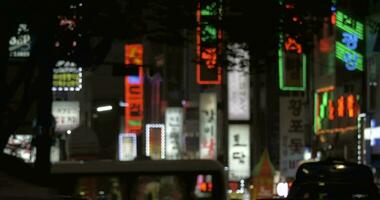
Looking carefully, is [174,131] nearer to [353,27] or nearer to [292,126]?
[353,27]

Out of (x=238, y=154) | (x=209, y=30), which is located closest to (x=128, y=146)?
(x=238, y=154)

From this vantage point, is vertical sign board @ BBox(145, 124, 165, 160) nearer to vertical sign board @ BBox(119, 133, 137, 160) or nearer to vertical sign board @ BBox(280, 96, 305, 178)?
vertical sign board @ BBox(119, 133, 137, 160)

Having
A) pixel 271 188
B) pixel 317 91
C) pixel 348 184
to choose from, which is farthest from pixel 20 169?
pixel 317 91

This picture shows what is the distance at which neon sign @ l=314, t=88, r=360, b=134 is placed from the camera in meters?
43.1

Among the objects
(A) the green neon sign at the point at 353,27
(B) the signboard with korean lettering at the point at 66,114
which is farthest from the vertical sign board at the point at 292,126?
(B) the signboard with korean lettering at the point at 66,114

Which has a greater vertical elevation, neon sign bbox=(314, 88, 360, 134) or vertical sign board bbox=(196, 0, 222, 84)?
vertical sign board bbox=(196, 0, 222, 84)

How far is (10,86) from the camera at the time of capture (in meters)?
18.5

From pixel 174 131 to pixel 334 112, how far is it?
13613 millimetres

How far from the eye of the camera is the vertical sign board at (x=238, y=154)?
35.1 m

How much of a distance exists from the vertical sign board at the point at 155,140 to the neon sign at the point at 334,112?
1016cm

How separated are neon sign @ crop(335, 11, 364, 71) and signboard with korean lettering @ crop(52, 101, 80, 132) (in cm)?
1214

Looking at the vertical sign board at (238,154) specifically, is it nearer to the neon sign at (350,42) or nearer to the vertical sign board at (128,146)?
the neon sign at (350,42)

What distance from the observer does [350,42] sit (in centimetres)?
3900

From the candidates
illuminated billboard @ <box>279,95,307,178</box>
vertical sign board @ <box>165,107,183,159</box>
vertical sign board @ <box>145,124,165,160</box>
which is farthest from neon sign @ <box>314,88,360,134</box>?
vertical sign board @ <box>145,124,165,160</box>
